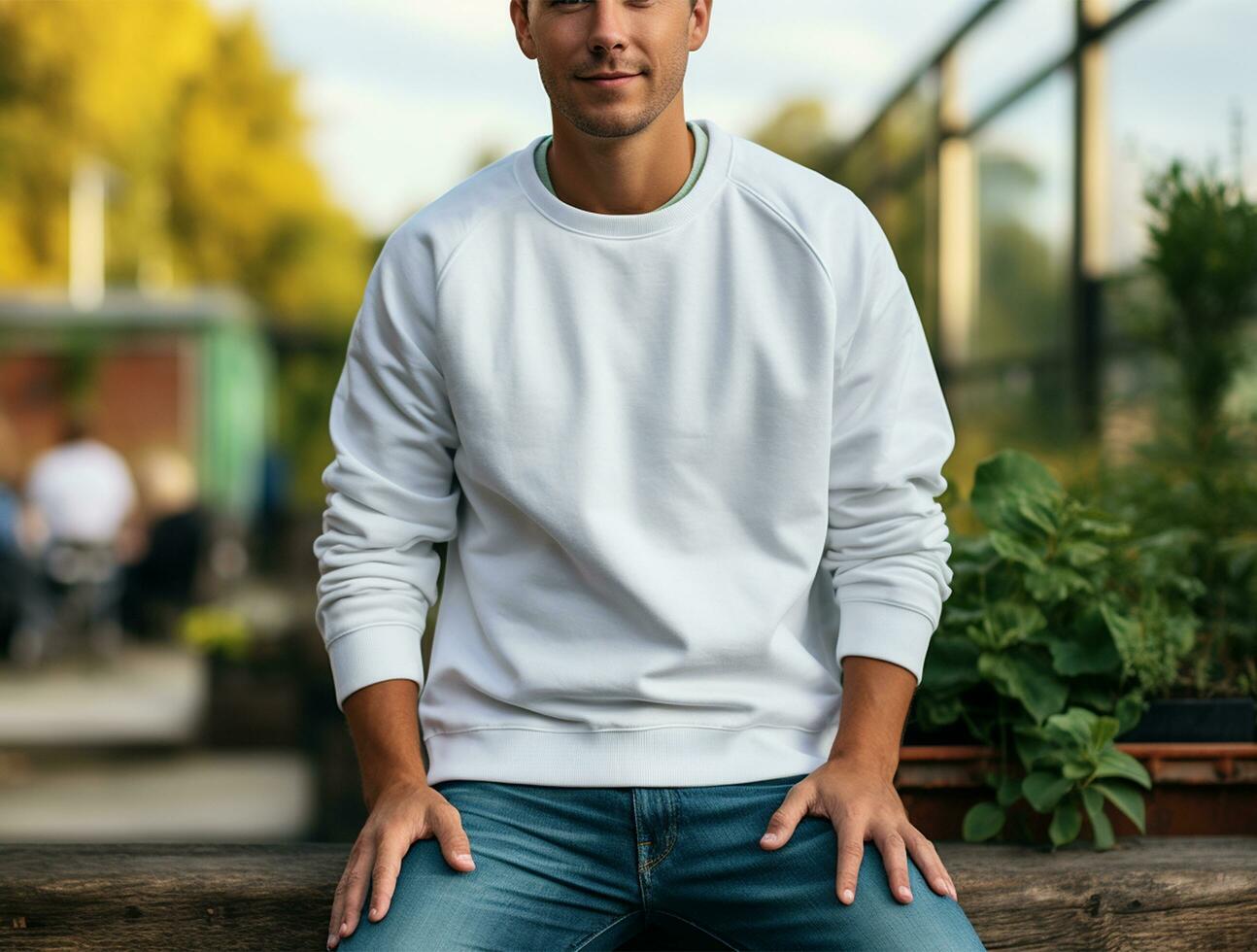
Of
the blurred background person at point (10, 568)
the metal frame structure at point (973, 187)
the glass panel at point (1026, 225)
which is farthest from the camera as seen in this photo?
the blurred background person at point (10, 568)

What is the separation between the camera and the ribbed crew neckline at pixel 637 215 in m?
1.83

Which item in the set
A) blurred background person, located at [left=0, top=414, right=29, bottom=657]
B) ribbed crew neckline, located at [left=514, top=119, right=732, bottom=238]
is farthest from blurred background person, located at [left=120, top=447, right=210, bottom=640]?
ribbed crew neckline, located at [left=514, top=119, right=732, bottom=238]

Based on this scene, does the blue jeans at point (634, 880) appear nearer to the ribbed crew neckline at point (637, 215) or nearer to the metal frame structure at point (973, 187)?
the ribbed crew neckline at point (637, 215)

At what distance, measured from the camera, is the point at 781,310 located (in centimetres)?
182

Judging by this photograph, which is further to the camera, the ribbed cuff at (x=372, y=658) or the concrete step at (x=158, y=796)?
the concrete step at (x=158, y=796)

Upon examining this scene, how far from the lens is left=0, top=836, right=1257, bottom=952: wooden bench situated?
183cm

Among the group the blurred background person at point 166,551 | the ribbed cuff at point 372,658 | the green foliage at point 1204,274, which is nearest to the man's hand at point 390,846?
the ribbed cuff at point 372,658

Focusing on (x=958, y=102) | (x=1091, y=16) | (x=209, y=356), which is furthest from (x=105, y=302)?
(x=1091, y=16)

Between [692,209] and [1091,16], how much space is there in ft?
19.5

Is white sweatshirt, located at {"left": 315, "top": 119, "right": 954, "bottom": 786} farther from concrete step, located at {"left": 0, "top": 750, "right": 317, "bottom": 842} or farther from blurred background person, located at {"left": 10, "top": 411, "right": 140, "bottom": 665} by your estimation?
blurred background person, located at {"left": 10, "top": 411, "right": 140, "bottom": 665}

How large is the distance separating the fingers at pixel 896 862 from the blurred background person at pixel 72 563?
32.7 feet

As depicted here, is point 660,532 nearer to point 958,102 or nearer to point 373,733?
point 373,733

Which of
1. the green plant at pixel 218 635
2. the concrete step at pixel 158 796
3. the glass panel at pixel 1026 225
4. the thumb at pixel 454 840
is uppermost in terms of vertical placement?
the glass panel at pixel 1026 225

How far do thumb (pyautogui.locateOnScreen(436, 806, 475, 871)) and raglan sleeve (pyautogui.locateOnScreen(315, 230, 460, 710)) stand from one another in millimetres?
202
